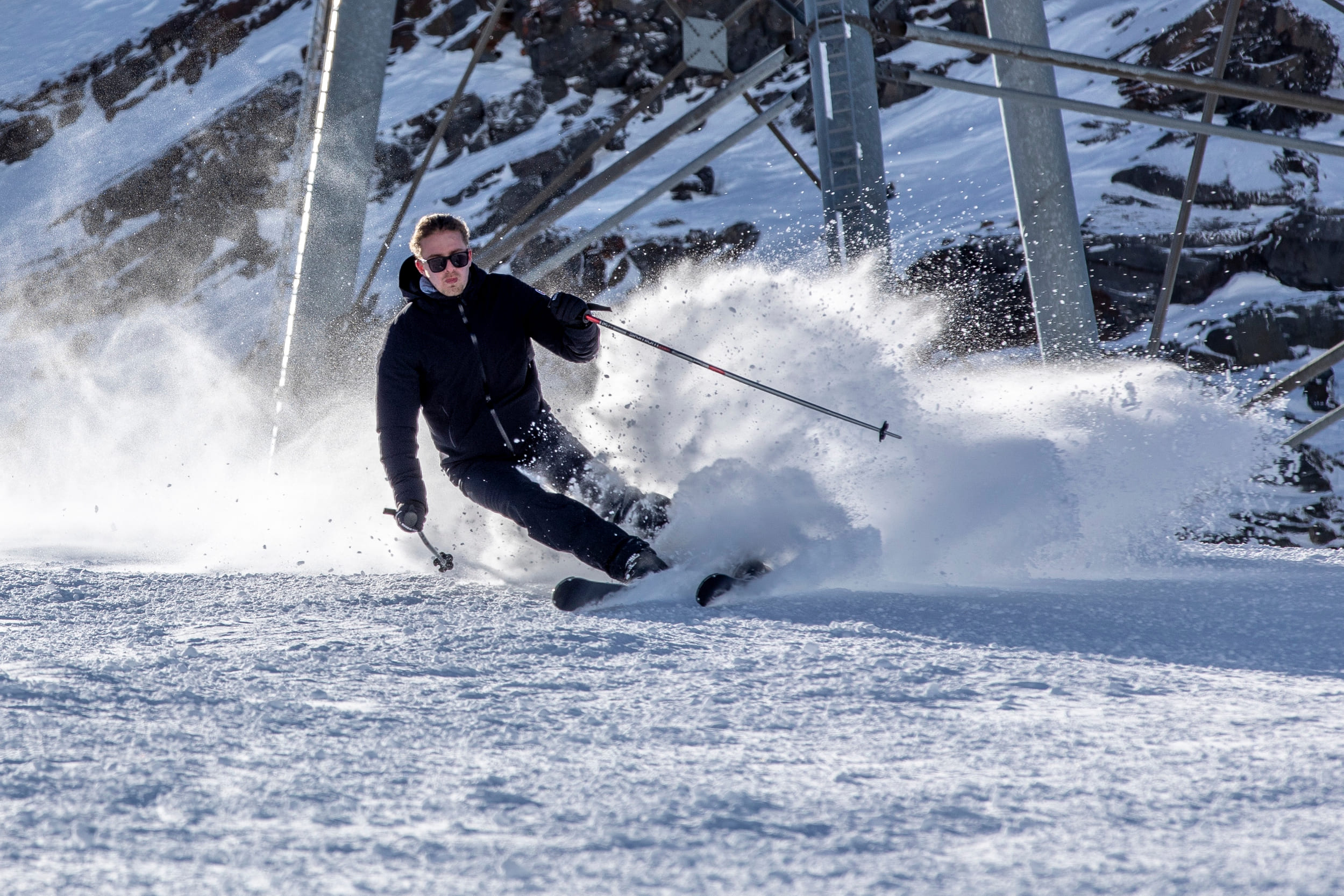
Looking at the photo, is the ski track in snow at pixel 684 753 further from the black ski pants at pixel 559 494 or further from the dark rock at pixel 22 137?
the dark rock at pixel 22 137

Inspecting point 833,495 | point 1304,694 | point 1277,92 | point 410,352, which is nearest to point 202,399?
point 410,352

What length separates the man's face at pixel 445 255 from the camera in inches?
147

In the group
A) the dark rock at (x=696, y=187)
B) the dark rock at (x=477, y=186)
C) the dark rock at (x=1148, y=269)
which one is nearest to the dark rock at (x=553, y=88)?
the dark rock at (x=477, y=186)

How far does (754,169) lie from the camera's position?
23781 millimetres

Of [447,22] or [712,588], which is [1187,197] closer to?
[712,588]

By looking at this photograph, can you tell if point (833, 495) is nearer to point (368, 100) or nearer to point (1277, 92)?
point (1277, 92)

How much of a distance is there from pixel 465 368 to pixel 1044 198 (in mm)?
3628

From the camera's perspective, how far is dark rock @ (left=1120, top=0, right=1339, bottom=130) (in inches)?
803

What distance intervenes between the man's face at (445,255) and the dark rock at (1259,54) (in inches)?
→ 780

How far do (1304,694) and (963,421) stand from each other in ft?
7.72

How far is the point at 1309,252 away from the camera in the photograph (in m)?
16.9

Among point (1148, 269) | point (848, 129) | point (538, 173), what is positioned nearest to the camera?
point (848, 129)

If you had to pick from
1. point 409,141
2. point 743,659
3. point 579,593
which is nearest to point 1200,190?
point 409,141

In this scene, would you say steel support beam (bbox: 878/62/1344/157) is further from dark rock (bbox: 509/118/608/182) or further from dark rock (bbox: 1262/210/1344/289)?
dark rock (bbox: 509/118/608/182)
